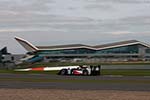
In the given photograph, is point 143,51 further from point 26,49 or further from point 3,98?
point 3,98

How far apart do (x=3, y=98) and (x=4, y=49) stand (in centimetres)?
12035

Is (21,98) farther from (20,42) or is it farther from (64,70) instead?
(20,42)

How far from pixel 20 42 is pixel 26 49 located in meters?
4.92

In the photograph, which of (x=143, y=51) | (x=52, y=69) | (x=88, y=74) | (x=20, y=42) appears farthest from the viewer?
(x=20, y=42)

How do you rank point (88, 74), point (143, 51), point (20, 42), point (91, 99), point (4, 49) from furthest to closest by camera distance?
1. point (20, 42)
2. point (143, 51)
3. point (4, 49)
4. point (88, 74)
5. point (91, 99)

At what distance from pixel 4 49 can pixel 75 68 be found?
89.9 metres

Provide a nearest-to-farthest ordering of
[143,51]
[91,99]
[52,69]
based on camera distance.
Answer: [91,99] → [52,69] → [143,51]

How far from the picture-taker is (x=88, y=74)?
50.9 meters

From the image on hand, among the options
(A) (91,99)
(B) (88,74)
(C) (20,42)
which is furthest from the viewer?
(C) (20,42)

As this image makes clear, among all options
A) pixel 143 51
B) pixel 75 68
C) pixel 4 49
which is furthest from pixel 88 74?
pixel 143 51

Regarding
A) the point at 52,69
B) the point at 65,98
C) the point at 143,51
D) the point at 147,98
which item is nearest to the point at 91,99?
the point at 65,98

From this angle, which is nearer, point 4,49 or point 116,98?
point 116,98

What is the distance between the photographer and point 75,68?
52.1 meters

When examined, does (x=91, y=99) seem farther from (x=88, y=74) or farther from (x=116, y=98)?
(x=88, y=74)
